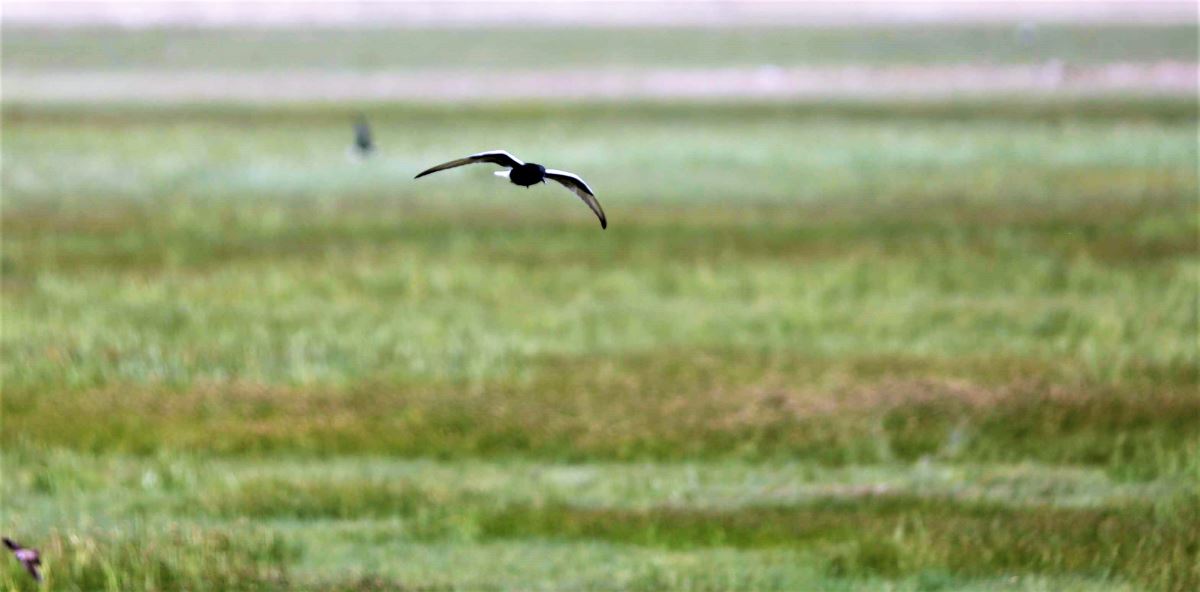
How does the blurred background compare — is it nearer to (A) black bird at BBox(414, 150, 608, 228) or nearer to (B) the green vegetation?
(A) black bird at BBox(414, 150, 608, 228)

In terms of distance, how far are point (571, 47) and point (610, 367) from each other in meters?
84.1

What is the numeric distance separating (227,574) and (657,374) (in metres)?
6.02

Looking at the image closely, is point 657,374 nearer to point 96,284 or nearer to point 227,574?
point 227,574

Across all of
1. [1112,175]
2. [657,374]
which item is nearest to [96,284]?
[657,374]

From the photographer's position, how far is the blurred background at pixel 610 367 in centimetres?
974

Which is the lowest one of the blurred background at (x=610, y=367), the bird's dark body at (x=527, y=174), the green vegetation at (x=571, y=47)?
the blurred background at (x=610, y=367)

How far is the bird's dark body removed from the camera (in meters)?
6.69

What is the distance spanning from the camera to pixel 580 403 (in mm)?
13336

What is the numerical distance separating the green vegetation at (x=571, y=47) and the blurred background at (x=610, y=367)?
48255 millimetres

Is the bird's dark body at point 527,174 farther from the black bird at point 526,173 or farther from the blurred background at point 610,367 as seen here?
the blurred background at point 610,367

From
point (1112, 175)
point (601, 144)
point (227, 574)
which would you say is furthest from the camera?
point (601, 144)

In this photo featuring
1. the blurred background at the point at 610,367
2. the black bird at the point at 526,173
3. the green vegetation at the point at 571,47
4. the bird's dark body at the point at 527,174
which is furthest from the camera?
the green vegetation at the point at 571,47

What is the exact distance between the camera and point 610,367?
47.8ft

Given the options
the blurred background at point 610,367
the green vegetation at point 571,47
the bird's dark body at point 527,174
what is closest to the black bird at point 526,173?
the bird's dark body at point 527,174
